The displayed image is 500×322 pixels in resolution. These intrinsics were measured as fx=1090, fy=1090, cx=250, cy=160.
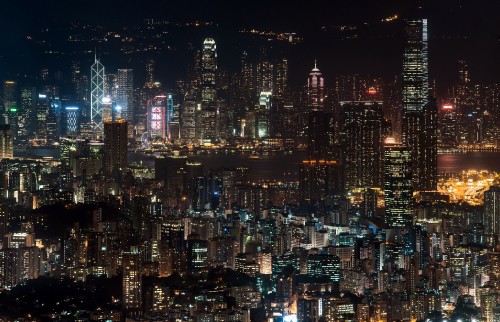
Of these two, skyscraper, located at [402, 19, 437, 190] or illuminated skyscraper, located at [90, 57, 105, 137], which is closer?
skyscraper, located at [402, 19, 437, 190]

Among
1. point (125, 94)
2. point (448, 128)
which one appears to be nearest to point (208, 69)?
point (125, 94)

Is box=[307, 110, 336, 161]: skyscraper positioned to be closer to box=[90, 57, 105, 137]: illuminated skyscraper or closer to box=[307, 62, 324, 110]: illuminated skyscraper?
box=[307, 62, 324, 110]: illuminated skyscraper

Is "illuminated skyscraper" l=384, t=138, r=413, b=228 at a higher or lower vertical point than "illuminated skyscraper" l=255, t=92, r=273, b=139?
lower

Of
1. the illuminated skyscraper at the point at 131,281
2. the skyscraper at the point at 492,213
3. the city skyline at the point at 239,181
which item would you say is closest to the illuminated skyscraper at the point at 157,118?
the city skyline at the point at 239,181

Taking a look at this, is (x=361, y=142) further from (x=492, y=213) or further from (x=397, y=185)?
(x=492, y=213)

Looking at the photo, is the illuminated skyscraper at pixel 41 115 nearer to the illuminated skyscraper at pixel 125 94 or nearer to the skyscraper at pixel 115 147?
the illuminated skyscraper at pixel 125 94

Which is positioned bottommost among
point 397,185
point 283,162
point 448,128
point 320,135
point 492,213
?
point 492,213

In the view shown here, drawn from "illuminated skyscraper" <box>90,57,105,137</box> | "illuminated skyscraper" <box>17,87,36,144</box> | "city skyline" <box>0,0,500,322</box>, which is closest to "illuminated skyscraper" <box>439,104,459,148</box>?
"city skyline" <box>0,0,500,322</box>
